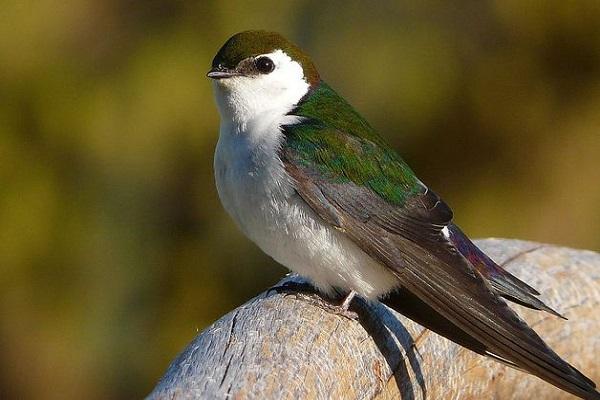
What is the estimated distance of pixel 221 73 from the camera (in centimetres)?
389

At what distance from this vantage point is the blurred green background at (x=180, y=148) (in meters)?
6.13

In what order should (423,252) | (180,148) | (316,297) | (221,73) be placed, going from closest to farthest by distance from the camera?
(423,252) → (316,297) → (221,73) → (180,148)

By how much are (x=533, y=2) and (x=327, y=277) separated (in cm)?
331

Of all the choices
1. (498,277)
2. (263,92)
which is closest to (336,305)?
(498,277)

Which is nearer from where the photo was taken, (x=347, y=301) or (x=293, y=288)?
(x=347, y=301)

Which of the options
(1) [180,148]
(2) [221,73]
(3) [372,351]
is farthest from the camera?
(1) [180,148]

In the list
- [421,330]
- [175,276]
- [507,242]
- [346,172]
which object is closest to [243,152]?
[346,172]

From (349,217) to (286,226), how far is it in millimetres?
198

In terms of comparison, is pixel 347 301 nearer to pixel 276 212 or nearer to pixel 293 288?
pixel 293 288

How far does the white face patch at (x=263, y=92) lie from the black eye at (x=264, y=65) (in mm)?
11

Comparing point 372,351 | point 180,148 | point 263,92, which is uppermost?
point 263,92

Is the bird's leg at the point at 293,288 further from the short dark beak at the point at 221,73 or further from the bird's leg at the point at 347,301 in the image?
the short dark beak at the point at 221,73

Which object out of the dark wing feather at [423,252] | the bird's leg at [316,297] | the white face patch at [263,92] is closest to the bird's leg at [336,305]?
Result: the bird's leg at [316,297]

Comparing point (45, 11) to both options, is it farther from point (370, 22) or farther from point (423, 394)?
point (423, 394)
